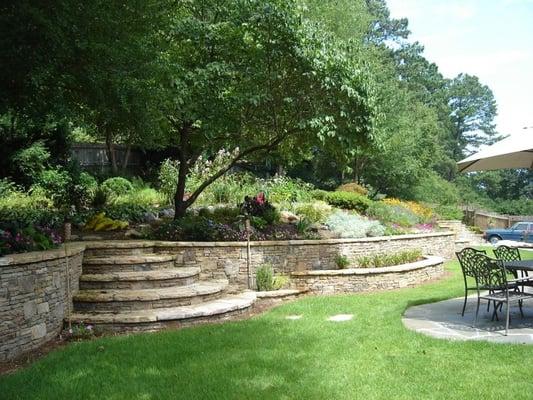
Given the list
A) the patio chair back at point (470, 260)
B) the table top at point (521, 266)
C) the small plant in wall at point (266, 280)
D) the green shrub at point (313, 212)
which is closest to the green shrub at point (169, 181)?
the green shrub at point (313, 212)

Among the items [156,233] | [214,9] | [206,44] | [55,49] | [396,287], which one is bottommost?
[396,287]

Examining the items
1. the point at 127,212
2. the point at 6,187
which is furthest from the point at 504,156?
the point at 6,187

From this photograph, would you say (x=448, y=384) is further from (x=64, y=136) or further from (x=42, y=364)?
(x=64, y=136)

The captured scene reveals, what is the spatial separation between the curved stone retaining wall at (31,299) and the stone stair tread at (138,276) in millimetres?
560

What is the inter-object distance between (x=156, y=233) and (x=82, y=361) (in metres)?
4.39

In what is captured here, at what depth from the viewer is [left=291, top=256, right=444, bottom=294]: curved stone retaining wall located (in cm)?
951

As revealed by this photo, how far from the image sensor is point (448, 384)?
14.2 feet

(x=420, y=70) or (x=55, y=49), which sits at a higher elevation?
(x=420, y=70)

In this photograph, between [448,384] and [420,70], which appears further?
[420,70]

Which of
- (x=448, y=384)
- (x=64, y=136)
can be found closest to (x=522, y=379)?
(x=448, y=384)

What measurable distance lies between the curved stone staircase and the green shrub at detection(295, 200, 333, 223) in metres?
3.61

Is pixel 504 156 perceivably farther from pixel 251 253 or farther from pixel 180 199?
pixel 180 199

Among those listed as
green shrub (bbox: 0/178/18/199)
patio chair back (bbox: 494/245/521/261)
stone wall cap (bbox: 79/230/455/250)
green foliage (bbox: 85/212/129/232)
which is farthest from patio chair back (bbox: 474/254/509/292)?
green shrub (bbox: 0/178/18/199)

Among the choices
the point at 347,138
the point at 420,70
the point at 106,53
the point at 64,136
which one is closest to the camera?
the point at 106,53
